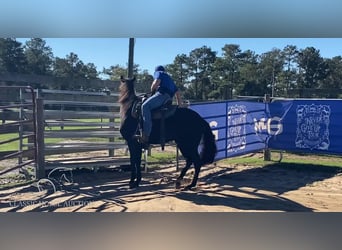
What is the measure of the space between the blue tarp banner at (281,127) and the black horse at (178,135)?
838 millimetres

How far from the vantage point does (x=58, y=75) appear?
13.8 feet

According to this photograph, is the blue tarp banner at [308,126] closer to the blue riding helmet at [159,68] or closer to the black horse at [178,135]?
the black horse at [178,135]

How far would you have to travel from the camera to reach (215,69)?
428cm

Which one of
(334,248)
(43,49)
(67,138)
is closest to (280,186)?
(334,248)

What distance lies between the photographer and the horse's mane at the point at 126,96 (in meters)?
4.27

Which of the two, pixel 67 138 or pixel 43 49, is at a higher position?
pixel 43 49

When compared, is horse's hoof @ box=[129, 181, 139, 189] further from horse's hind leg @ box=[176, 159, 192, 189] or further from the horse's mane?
the horse's mane

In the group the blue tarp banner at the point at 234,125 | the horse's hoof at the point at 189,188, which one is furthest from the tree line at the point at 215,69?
the horse's hoof at the point at 189,188

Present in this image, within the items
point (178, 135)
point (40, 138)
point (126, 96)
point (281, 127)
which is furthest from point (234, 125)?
point (40, 138)

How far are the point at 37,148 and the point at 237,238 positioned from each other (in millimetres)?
2386

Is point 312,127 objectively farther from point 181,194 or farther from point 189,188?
point 181,194

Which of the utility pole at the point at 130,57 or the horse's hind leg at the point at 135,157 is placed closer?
the utility pole at the point at 130,57
